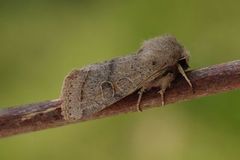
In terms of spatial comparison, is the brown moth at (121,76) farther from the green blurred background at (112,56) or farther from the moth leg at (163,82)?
the green blurred background at (112,56)

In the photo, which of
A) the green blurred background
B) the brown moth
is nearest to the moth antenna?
the brown moth

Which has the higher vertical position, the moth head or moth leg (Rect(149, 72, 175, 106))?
the moth head

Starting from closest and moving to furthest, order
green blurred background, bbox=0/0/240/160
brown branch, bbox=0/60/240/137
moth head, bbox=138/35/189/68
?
brown branch, bbox=0/60/240/137 → moth head, bbox=138/35/189/68 → green blurred background, bbox=0/0/240/160

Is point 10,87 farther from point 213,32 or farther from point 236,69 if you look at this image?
point 236,69

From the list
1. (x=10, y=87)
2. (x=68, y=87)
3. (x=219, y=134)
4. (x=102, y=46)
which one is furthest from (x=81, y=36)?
(x=68, y=87)

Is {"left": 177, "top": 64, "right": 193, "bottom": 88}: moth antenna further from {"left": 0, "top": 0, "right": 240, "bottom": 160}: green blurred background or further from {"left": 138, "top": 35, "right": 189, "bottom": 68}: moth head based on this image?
{"left": 0, "top": 0, "right": 240, "bottom": 160}: green blurred background

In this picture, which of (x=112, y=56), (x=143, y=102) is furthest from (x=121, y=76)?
(x=112, y=56)

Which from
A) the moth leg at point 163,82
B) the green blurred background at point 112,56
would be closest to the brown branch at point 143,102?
the moth leg at point 163,82
